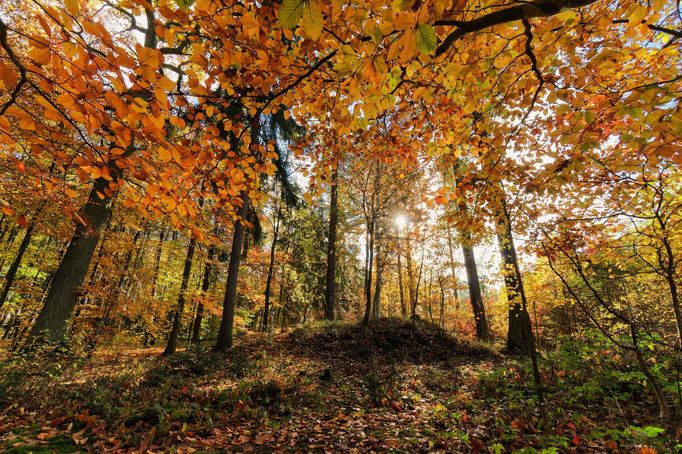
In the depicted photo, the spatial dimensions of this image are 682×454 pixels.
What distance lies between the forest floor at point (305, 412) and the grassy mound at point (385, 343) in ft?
4.73

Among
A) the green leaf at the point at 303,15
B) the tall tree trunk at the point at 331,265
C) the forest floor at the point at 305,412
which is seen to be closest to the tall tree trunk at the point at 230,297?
the forest floor at the point at 305,412

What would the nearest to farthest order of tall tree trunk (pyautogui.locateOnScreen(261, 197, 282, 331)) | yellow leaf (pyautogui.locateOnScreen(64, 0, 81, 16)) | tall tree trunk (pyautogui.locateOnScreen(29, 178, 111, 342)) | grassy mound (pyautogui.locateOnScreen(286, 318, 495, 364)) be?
1. yellow leaf (pyautogui.locateOnScreen(64, 0, 81, 16))
2. tall tree trunk (pyautogui.locateOnScreen(29, 178, 111, 342))
3. grassy mound (pyautogui.locateOnScreen(286, 318, 495, 364))
4. tall tree trunk (pyautogui.locateOnScreen(261, 197, 282, 331))

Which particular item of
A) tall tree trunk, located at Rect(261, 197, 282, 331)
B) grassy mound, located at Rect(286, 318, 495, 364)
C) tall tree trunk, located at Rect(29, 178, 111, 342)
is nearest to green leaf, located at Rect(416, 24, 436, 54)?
tall tree trunk, located at Rect(29, 178, 111, 342)

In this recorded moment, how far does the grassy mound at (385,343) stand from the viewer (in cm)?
856

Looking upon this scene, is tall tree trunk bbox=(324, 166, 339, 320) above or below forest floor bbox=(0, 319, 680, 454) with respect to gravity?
above

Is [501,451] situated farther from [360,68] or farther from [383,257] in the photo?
[383,257]

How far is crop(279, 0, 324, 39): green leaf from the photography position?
121cm

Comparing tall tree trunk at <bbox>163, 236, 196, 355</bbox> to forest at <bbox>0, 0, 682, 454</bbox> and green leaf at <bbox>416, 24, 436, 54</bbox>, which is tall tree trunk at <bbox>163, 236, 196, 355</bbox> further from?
green leaf at <bbox>416, 24, 436, 54</bbox>

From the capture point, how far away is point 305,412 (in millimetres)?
4488

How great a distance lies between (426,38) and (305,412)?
4955 mm

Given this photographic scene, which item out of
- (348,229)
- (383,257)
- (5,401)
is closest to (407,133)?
(5,401)

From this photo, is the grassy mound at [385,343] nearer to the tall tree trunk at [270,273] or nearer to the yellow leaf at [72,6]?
the tall tree trunk at [270,273]

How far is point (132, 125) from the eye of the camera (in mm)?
1894

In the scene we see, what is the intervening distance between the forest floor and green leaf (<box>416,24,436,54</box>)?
329cm
